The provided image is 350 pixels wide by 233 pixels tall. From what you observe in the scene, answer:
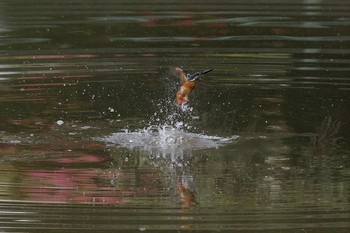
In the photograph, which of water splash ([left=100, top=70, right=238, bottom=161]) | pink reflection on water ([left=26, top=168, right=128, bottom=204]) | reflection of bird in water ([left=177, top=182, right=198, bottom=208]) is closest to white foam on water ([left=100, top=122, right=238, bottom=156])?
water splash ([left=100, top=70, right=238, bottom=161])

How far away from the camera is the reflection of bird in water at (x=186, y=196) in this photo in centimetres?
619

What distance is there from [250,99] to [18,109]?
6.03 ft

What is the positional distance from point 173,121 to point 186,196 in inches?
86.2

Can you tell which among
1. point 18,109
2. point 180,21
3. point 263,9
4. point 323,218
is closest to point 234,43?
point 180,21

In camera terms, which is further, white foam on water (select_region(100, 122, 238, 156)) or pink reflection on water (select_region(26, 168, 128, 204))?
white foam on water (select_region(100, 122, 238, 156))

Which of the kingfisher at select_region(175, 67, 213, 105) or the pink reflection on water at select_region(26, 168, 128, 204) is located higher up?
the kingfisher at select_region(175, 67, 213, 105)

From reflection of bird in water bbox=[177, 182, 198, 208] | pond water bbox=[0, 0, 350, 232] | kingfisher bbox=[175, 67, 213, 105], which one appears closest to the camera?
pond water bbox=[0, 0, 350, 232]

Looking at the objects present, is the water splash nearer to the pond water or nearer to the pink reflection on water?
the pond water

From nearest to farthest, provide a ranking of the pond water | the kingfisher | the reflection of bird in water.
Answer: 1. the pond water
2. the reflection of bird in water
3. the kingfisher

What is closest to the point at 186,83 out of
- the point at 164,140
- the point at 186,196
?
the point at 164,140

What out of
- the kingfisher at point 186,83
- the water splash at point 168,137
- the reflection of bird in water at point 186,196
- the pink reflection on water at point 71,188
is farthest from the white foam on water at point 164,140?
the reflection of bird in water at point 186,196

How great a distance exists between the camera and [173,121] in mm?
8484

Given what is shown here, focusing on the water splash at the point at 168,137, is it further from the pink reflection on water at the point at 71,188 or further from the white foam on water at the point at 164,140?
the pink reflection on water at the point at 71,188

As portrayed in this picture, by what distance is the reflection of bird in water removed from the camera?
6191 mm
